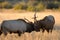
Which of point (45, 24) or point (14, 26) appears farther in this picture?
point (45, 24)

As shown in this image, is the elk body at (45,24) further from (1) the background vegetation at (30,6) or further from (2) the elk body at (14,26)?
(1) the background vegetation at (30,6)

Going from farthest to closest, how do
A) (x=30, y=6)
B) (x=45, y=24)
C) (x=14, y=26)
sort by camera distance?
(x=30, y=6)
(x=45, y=24)
(x=14, y=26)

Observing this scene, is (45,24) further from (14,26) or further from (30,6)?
(30,6)

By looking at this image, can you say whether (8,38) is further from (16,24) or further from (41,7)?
(41,7)

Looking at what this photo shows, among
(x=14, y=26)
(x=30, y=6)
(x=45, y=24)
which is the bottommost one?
(x=30, y=6)

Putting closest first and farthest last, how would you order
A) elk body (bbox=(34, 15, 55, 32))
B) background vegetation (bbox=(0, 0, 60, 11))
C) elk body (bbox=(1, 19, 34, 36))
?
elk body (bbox=(1, 19, 34, 36)) < elk body (bbox=(34, 15, 55, 32)) < background vegetation (bbox=(0, 0, 60, 11))

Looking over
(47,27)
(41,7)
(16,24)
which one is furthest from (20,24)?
(41,7)

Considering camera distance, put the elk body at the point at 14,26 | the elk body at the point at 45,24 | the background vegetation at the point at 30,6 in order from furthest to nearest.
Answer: the background vegetation at the point at 30,6, the elk body at the point at 45,24, the elk body at the point at 14,26

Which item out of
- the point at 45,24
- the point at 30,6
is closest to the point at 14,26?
the point at 45,24

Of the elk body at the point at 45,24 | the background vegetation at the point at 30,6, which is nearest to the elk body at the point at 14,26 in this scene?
the elk body at the point at 45,24

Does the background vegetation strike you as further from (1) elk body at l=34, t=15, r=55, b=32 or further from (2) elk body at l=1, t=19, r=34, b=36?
(2) elk body at l=1, t=19, r=34, b=36

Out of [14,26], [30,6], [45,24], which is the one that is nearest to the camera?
[14,26]

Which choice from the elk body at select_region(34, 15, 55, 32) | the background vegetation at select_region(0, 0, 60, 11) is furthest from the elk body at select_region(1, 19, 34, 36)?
the background vegetation at select_region(0, 0, 60, 11)

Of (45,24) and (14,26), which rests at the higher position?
(14,26)
